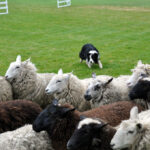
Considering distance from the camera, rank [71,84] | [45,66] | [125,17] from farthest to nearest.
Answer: [125,17] < [45,66] < [71,84]

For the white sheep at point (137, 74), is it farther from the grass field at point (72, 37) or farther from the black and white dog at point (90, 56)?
the black and white dog at point (90, 56)

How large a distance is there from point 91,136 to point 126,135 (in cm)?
50

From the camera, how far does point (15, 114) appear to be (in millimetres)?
5871

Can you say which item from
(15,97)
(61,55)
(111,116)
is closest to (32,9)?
(61,55)

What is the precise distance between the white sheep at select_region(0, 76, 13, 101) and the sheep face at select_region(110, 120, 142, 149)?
381cm

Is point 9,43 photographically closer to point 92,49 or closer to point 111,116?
point 92,49

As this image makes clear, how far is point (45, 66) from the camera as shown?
12.4 metres

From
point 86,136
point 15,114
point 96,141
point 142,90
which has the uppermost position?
point 142,90

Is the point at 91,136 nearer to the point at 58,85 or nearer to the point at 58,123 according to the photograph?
the point at 58,123

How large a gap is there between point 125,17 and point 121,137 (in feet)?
77.2

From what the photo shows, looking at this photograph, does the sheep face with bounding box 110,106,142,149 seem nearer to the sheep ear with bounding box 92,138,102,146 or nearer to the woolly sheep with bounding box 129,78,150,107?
the sheep ear with bounding box 92,138,102,146

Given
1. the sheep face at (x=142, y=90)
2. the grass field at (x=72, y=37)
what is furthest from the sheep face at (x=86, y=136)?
the grass field at (x=72, y=37)

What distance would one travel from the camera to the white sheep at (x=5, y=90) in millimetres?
7268

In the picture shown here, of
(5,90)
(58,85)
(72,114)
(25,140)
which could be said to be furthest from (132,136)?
(5,90)
